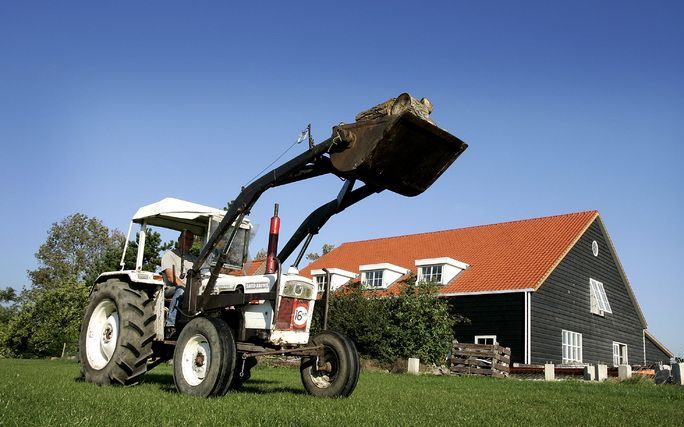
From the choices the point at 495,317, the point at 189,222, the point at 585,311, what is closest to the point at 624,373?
the point at 495,317

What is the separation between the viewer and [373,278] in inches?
1262

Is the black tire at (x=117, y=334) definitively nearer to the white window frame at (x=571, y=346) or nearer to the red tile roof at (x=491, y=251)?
the red tile roof at (x=491, y=251)

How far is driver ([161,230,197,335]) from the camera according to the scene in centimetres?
892

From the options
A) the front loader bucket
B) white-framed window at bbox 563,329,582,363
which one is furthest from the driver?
white-framed window at bbox 563,329,582,363

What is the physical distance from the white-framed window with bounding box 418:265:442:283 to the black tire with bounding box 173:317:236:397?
22277 millimetres

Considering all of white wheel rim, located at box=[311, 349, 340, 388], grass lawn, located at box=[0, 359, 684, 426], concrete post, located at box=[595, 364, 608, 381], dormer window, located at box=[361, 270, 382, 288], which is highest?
dormer window, located at box=[361, 270, 382, 288]

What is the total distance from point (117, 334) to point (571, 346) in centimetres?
2552

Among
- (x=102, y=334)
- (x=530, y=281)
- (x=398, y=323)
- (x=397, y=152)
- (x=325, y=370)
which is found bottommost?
(x=325, y=370)

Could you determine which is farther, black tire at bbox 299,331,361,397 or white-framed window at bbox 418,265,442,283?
white-framed window at bbox 418,265,442,283

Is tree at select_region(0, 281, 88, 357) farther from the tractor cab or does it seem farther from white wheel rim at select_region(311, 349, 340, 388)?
white wheel rim at select_region(311, 349, 340, 388)

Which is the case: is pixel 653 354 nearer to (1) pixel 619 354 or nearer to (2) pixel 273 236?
(1) pixel 619 354

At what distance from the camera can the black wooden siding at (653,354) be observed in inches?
1502

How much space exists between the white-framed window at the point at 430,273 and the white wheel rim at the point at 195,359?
73.0 ft

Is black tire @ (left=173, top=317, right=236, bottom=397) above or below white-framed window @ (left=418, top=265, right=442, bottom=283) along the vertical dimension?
below
